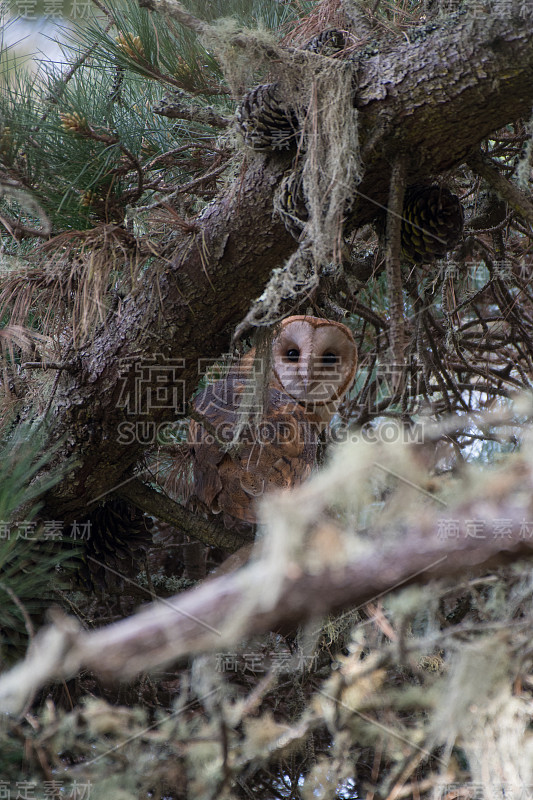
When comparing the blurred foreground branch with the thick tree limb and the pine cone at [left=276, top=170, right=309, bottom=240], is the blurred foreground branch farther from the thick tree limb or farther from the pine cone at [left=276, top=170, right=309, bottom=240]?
the pine cone at [left=276, top=170, right=309, bottom=240]

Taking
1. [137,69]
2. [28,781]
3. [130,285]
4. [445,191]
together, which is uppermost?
[137,69]

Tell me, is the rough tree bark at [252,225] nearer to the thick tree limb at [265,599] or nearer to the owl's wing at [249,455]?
the owl's wing at [249,455]

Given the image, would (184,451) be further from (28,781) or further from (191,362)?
(28,781)

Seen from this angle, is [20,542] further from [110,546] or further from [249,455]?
[249,455]

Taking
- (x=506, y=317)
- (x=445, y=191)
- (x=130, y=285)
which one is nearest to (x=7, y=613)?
(x=130, y=285)

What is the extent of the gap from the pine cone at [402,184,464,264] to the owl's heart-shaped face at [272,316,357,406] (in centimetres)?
45

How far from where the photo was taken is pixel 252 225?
100 centimetres

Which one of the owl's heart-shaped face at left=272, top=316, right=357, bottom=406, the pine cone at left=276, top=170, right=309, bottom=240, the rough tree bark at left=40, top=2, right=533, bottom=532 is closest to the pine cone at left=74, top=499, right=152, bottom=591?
the rough tree bark at left=40, top=2, right=533, bottom=532

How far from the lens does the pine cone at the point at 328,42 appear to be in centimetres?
95

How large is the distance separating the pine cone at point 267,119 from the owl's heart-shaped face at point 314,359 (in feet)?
1.85

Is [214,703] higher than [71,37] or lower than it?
lower

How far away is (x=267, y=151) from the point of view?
96 centimetres

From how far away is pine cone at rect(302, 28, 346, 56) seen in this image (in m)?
0.95

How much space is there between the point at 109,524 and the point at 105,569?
0.28ft
